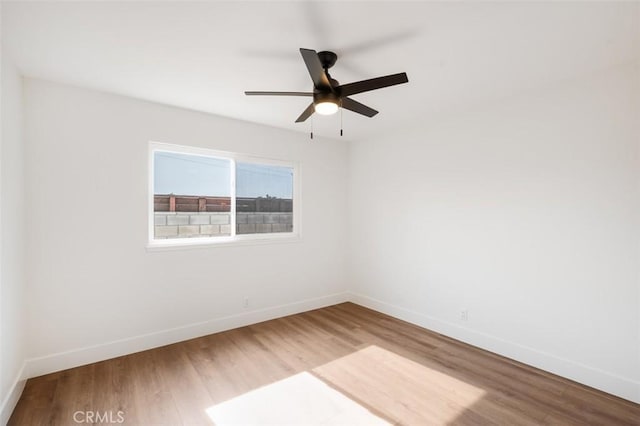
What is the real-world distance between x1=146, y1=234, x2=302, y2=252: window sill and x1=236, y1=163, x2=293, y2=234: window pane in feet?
0.34

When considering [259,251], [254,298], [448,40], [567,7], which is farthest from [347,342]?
[567,7]

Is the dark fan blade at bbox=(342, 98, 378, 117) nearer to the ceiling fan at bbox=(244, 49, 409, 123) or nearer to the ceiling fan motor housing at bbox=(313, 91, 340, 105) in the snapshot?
the ceiling fan at bbox=(244, 49, 409, 123)

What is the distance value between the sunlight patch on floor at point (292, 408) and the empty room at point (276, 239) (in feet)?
0.06

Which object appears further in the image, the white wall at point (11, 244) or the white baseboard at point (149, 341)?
the white baseboard at point (149, 341)

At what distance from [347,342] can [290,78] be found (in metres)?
2.74

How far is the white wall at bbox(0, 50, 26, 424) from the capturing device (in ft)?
6.56

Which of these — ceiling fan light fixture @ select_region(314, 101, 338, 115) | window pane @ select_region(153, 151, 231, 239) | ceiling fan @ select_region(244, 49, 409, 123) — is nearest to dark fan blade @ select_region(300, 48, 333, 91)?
ceiling fan @ select_region(244, 49, 409, 123)

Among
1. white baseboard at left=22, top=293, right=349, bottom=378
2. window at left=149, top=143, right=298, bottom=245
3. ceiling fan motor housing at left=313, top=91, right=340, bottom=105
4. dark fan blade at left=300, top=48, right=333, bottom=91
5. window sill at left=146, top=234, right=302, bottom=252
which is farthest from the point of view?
A: window at left=149, top=143, right=298, bottom=245

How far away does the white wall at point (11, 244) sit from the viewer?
2.00 m

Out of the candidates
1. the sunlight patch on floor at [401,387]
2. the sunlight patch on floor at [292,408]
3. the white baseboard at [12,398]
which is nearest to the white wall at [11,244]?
the white baseboard at [12,398]

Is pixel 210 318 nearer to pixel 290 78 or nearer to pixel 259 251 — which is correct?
pixel 259 251

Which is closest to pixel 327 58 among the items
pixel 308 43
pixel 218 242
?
pixel 308 43

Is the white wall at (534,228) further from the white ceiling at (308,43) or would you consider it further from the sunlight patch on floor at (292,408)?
the sunlight patch on floor at (292,408)

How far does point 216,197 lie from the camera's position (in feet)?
11.8
